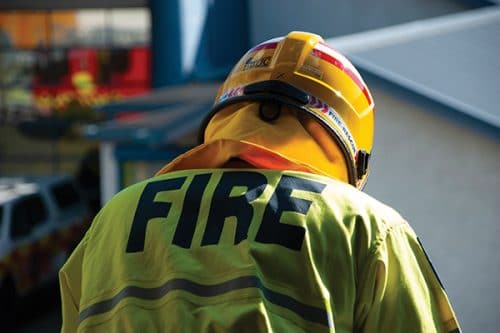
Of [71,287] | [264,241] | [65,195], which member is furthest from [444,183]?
[65,195]

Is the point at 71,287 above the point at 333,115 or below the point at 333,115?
below

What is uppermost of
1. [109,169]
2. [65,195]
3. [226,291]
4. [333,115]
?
[333,115]

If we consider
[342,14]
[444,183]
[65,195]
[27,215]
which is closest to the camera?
[444,183]

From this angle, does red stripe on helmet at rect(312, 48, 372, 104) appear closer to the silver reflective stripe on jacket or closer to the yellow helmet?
the yellow helmet

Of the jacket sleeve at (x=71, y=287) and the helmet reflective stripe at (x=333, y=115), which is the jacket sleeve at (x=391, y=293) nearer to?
the helmet reflective stripe at (x=333, y=115)

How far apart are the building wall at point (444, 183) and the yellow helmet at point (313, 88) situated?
4476 mm

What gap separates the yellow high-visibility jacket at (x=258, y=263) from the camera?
174cm

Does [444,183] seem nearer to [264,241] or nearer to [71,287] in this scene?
[71,287]

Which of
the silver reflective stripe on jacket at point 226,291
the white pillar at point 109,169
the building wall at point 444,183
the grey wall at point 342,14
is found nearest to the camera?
the silver reflective stripe on jacket at point 226,291

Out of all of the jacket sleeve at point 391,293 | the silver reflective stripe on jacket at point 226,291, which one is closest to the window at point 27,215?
the silver reflective stripe on jacket at point 226,291

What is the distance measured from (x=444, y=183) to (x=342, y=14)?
5.32 meters

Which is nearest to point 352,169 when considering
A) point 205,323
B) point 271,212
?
point 271,212

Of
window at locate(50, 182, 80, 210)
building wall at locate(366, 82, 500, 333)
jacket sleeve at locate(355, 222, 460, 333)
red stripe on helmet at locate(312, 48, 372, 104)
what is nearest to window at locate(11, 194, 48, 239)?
window at locate(50, 182, 80, 210)

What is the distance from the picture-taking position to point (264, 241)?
5.83 feet
